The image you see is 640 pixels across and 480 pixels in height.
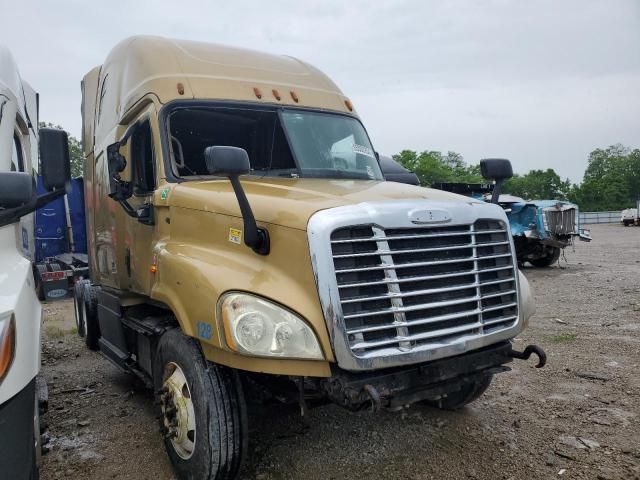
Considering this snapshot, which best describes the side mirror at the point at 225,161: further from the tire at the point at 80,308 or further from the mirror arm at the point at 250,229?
the tire at the point at 80,308

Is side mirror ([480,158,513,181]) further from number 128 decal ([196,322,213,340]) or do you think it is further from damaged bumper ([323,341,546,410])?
number 128 decal ([196,322,213,340])

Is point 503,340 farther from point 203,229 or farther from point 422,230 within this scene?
point 203,229

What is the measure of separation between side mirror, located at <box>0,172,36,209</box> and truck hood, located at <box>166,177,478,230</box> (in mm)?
1046

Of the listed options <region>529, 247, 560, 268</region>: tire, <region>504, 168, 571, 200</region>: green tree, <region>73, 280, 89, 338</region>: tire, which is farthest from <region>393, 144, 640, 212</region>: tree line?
<region>73, 280, 89, 338</region>: tire

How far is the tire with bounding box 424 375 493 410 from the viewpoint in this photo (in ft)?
12.7

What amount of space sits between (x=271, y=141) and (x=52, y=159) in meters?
1.62

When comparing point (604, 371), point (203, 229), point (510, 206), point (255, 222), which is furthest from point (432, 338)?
point (510, 206)

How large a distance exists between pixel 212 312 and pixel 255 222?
55 cm

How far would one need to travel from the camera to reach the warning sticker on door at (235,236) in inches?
116

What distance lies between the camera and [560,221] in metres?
13.5

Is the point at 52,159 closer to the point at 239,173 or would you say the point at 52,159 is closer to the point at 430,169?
the point at 239,173

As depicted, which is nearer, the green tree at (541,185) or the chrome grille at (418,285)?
the chrome grille at (418,285)

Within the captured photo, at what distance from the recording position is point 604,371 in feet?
16.5

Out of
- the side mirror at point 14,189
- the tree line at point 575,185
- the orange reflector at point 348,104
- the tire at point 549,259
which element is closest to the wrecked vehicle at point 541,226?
the tire at point 549,259
